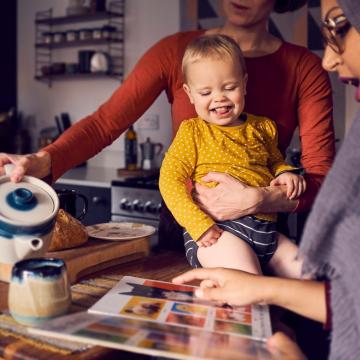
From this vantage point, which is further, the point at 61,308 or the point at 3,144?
the point at 3,144

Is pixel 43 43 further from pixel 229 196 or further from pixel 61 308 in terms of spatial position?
pixel 61 308

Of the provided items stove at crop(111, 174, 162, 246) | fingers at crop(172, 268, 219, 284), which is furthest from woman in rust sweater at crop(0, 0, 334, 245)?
stove at crop(111, 174, 162, 246)

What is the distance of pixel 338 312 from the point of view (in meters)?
0.90

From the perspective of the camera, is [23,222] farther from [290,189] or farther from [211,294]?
[290,189]

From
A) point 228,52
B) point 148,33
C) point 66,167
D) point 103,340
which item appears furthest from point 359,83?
point 148,33

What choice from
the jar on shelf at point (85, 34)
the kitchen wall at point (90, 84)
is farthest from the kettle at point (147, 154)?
the jar on shelf at point (85, 34)

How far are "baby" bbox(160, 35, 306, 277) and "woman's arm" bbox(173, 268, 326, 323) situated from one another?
0.77 ft

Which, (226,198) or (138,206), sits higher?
(226,198)

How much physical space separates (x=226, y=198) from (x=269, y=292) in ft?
1.31

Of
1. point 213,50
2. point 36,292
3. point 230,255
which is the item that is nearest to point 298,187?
point 230,255

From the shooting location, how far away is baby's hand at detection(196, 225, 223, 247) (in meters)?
1.32

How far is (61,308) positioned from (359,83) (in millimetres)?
665

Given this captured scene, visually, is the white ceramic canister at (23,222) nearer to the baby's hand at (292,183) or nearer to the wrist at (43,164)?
the wrist at (43,164)

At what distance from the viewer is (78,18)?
408cm
